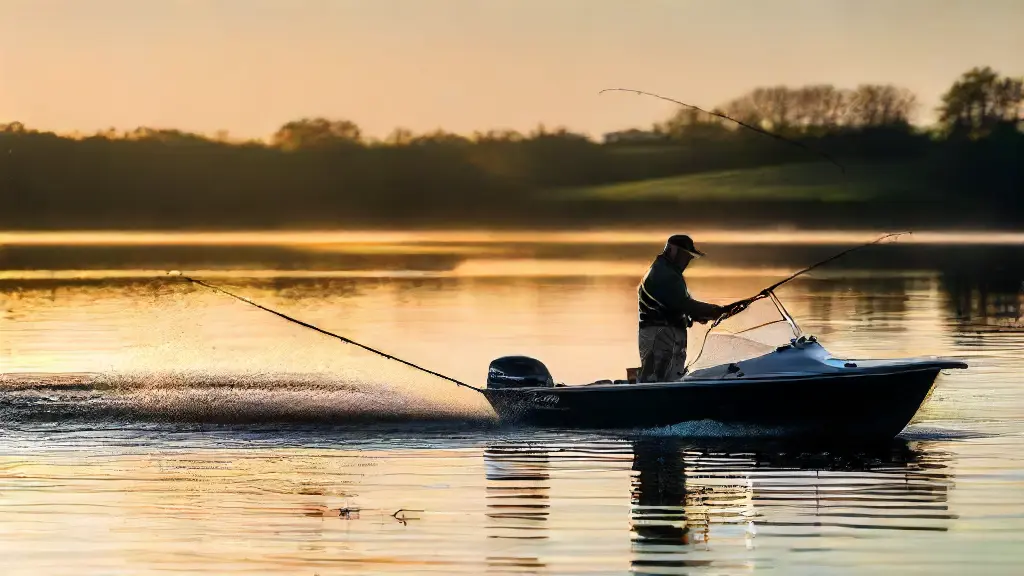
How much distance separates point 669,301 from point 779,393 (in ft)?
4.94

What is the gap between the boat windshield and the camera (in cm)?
1962

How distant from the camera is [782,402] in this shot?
19375 mm

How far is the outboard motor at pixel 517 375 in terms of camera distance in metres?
20.9

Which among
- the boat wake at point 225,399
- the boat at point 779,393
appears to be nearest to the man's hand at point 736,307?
the boat at point 779,393

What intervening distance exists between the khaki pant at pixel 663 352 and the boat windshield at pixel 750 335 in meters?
0.28

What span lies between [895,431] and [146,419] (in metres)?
8.77

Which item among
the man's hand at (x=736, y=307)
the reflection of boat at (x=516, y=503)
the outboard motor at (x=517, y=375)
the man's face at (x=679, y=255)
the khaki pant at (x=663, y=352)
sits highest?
the man's face at (x=679, y=255)

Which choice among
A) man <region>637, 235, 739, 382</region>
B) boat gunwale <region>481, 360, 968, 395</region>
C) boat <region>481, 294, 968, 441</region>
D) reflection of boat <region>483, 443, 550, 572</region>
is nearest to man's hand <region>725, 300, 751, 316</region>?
man <region>637, 235, 739, 382</region>

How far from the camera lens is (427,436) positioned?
20453 millimetres

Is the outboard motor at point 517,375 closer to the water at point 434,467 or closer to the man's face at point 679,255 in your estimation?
the water at point 434,467

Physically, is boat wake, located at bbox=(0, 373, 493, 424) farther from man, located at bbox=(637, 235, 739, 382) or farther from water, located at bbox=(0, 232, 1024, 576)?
man, located at bbox=(637, 235, 739, 382)

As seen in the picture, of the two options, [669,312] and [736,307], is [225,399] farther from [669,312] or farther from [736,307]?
[736,307]

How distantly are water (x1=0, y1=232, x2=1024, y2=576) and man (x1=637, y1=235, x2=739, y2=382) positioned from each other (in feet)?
2.35

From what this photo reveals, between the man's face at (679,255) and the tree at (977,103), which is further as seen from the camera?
the tree at (977,103)
